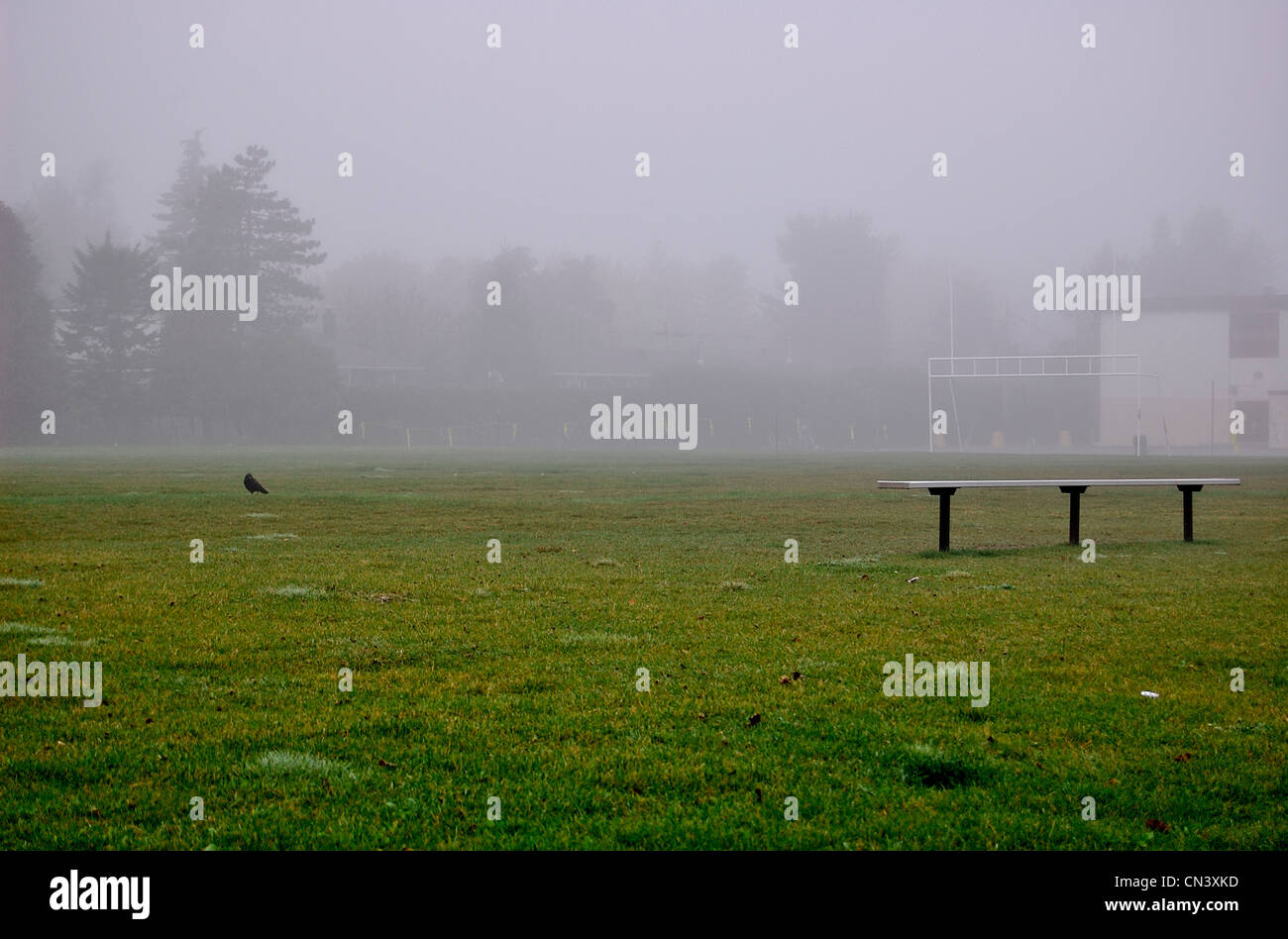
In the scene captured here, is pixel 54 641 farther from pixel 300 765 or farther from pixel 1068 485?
pixel 1068 485

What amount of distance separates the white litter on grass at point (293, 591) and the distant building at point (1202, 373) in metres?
80.2

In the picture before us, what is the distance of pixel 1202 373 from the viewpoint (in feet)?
283

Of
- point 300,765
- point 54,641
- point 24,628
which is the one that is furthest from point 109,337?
point 300,765

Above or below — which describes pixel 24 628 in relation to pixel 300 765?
above

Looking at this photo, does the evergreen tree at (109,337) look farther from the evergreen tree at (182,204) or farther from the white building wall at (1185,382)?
the white building wall at (1185,382)

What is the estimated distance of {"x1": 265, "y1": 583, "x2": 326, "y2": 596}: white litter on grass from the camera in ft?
42.2

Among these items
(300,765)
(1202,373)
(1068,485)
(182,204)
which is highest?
(182,204)

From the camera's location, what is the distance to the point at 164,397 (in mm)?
89688

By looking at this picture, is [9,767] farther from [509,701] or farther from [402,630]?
[402,630]

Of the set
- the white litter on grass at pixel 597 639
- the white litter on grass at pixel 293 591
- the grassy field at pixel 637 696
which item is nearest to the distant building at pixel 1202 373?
the grassy field at pixel 637 696

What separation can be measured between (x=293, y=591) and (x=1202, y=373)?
86337 mm

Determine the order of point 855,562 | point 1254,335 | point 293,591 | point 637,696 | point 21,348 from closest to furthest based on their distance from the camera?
point 637,696, point 293,591, point 855,562, point 21,348, point 1254,335

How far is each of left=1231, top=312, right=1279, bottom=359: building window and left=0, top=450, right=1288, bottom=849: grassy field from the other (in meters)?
74.9
